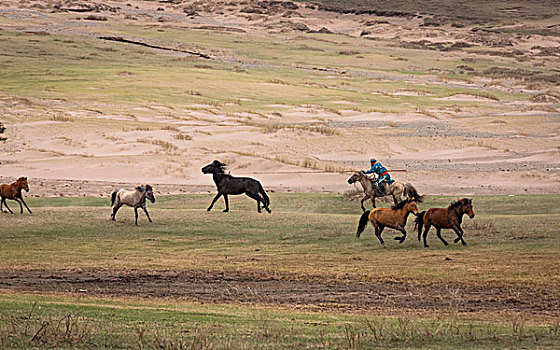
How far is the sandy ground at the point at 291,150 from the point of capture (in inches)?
1320

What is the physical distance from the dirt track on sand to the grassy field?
0.04 m

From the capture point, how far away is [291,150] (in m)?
43.6

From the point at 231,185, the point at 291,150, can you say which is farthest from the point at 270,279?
the point at 291,150

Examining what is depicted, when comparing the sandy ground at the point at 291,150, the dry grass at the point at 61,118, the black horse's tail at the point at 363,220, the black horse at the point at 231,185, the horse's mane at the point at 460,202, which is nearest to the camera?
the horse's mane at the point at 460,202

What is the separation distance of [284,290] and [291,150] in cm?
3037

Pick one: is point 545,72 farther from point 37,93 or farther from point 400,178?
point 400,178

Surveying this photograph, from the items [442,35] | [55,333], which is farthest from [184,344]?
[442,35]

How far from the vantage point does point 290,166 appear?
3784 centimetres

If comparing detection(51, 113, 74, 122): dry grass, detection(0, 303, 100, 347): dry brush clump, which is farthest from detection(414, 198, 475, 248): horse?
detection(51, 113, 74, 122): dry grass

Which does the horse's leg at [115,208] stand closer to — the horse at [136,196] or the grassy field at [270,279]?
the horse at [136,196]

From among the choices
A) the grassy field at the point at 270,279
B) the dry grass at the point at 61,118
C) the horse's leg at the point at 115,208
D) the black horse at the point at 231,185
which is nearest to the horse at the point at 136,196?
the horse's leg at the point at 115,208

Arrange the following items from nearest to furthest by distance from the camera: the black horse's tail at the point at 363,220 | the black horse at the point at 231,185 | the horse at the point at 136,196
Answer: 1. the black horse's tail at the point at 363,220
2. the horse at the point at 136,196
3. the black horse at the point at 231,185

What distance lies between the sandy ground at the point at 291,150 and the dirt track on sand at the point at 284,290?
14878mm

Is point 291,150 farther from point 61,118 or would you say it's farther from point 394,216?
point 394,216
